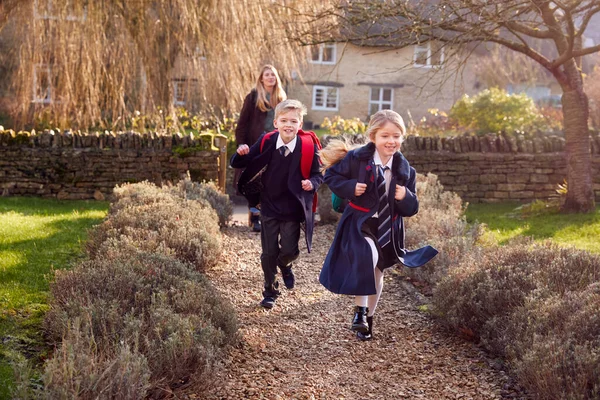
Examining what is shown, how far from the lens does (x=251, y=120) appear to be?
892cm

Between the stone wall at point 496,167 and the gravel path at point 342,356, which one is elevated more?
the stone wall at point 496,167

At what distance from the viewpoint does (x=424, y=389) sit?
447 centimetres

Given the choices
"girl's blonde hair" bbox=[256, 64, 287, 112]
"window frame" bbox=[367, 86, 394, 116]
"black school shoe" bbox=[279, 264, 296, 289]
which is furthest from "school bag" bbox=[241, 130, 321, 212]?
"window frame" bbox=[367, 86, 394, 116]

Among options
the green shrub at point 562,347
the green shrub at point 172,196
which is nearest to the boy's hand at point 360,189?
the green shrub at point 562,347

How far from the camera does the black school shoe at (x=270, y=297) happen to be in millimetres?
6078

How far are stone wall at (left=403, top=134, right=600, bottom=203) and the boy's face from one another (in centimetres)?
675

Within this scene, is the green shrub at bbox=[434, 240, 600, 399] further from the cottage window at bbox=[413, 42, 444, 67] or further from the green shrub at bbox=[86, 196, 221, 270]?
the cottage window at bbox=[413, 42, 444, 67]

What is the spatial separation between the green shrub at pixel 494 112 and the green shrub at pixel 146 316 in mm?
13335

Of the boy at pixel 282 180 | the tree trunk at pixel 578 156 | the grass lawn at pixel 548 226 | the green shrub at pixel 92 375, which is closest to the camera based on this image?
the green shrub at pixel 92 375

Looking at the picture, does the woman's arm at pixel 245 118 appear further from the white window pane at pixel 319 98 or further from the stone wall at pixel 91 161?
the white window pane at pixel 319 98

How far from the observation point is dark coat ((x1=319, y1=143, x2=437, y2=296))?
5051 millimetres

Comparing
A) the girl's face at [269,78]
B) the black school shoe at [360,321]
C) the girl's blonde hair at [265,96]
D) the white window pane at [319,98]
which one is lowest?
the black school shoe at [360,321]

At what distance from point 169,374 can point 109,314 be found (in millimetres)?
610

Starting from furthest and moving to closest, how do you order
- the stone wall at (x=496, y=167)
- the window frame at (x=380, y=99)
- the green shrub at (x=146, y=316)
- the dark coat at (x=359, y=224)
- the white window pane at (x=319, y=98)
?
the white window pane at (x=319, y=98) < the window frame at (x=380, y=99) < the stone wall at (x=496, y=167) < the dark coat at (x=359, y=224) < the green shrub at (x=146, y=316)
